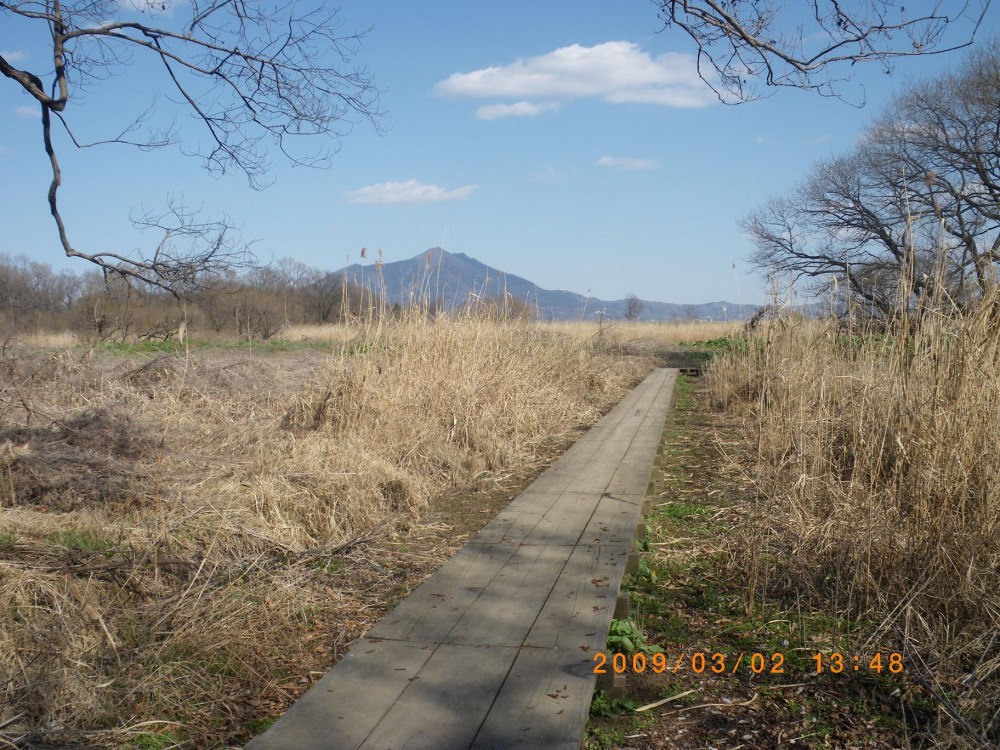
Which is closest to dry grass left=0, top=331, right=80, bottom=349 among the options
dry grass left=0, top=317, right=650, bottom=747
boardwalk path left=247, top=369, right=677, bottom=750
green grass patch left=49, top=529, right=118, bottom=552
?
dry grass left=0, top=317, right=650, bottom=747

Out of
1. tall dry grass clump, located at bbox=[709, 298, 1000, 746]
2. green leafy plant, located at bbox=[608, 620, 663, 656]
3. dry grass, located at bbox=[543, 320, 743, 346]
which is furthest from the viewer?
dry grass, located at bbox=[543, 320, 743, 346]

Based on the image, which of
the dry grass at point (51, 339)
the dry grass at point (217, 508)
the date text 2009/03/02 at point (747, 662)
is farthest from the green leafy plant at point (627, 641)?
the dry grass at point (51, 339)

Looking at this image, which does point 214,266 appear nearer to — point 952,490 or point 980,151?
point 952,490

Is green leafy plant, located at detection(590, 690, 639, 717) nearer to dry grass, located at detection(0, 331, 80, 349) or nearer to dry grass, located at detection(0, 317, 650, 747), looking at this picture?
dry grass, located at detection(0, 317, 650, 747)

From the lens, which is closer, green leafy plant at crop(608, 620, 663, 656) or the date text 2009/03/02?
the date text 2009/03/02

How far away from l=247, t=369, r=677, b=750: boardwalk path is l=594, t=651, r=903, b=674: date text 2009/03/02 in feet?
1.00

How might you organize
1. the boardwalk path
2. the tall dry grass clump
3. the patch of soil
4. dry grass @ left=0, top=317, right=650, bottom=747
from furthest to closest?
the patch of soil < the tall dry grass clump < dry grass @ left=0, top=317, right=650, bottom=747 < the boardwalk path

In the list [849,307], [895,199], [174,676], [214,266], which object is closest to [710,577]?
[849,307]

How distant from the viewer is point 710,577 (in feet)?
13.0

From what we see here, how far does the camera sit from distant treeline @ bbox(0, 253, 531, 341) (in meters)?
6.28

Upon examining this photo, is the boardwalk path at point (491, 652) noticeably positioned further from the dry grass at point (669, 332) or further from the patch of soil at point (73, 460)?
the dry grass at point (669, 332)

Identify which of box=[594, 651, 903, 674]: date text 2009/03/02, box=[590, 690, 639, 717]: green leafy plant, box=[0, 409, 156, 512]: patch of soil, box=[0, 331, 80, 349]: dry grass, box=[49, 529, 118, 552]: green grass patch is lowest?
box=[590, 690, 639, 717]: green leafy plant

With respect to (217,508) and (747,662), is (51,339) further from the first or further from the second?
(747,662)

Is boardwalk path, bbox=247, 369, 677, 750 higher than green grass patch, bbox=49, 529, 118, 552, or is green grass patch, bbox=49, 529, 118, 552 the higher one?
boardwalk path, bbox=247, 369, 677, 750
